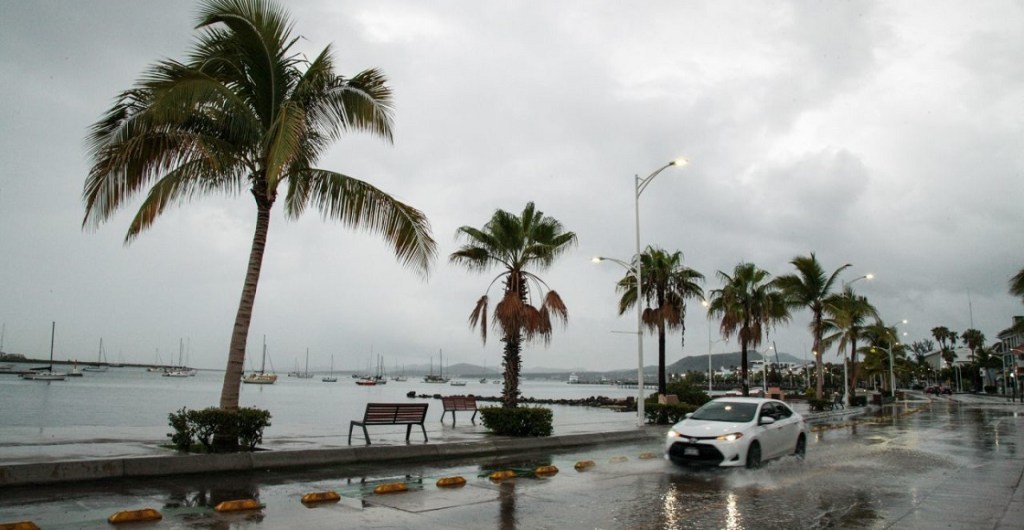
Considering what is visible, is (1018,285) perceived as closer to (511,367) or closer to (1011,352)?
(511,367)

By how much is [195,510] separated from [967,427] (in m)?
31.6

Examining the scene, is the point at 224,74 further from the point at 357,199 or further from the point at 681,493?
the point at 681,493

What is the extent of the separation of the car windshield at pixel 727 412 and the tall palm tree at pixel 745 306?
2187 cm

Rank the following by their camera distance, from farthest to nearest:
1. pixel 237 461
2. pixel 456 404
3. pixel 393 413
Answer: pixel 456 404 < pixel 393 413 < pixel 237 461

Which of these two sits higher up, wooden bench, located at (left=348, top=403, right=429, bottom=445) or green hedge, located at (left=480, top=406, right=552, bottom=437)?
wooden bench, located at (left=348, top=403, right=429, bottom=445)

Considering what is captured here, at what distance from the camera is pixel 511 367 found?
2072cm

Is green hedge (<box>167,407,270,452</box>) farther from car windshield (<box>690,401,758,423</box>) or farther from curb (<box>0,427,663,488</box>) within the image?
car windshield (<box>690,401,758,423</box>)

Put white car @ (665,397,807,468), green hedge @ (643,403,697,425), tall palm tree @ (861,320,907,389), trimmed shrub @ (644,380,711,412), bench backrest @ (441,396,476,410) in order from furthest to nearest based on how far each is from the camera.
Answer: tall palm tree @ (861,320,907,389) < trimmed shrub @ (644,380,711,412) < green hedge @ (643,403,697,425) < bench backrest @ (441,396,476,410) < white car @ (665,397,807,468)

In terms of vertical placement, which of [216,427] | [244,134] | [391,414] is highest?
[244,134]

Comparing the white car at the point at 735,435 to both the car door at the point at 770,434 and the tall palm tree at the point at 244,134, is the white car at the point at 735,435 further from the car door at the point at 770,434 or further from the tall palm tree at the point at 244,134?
the tall palm tree at the point at 244,134

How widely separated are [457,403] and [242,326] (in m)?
12.6

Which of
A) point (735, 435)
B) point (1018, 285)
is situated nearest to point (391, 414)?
point (735, 435)

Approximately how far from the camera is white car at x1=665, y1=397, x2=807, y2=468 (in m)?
13.7

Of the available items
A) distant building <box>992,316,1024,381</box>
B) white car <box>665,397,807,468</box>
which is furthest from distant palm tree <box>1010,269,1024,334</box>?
distant building <box>992,316,1024,381</box>
